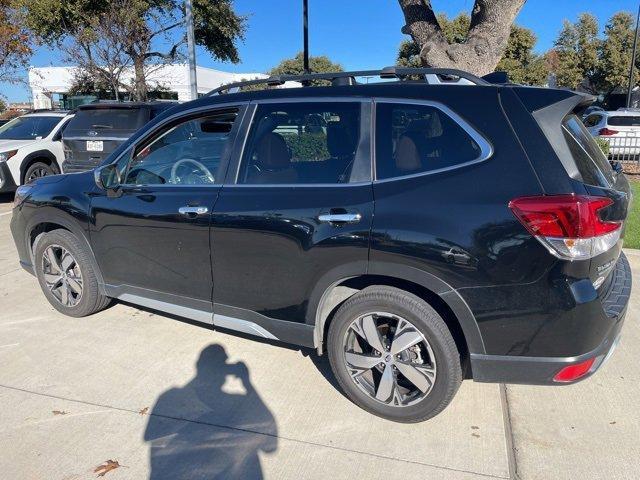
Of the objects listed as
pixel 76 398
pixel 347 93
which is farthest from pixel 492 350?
pixel 76 398

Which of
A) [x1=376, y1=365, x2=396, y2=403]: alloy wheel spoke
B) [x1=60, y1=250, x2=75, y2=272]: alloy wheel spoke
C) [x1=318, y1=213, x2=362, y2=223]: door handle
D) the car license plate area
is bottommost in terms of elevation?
[x1=376, y1=365, x2=396, y2=403]: alloy wheel spoke

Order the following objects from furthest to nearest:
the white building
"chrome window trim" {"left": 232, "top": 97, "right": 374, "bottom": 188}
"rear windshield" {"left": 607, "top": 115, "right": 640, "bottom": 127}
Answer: the white building → "rear windshield" {"left": 607, "top": 115, "right": 640, "bottom": 127} → "chrome window trim" {"left": 232, "top": 97, "right": 374, "bottom": 188}

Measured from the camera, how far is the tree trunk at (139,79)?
65.6 feet

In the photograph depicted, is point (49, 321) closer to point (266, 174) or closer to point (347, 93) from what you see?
point (266, 174)

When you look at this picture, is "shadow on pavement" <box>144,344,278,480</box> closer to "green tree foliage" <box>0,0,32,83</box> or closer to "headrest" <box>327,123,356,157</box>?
"headrest" <box>327,123,356,157</box>

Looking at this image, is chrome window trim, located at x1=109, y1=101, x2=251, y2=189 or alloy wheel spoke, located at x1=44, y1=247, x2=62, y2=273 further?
alloy wheel spoke, located at x1=44, y1=247, x2=62, y2=273

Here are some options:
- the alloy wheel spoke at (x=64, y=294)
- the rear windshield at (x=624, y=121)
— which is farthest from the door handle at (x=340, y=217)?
the rear windshield at (x=624, y=121)

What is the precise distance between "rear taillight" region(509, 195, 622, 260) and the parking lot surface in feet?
3.77

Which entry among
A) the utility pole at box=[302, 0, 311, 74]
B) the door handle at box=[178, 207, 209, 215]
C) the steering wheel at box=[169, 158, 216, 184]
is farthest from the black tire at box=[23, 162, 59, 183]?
the door handle at box=[178, 207, 209, 215]

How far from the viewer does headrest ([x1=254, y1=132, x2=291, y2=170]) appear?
3432 mm

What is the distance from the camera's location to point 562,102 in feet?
8.93

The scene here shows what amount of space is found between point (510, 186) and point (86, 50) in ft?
64.8

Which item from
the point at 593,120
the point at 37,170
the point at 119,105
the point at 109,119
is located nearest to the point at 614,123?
the point at 593,120

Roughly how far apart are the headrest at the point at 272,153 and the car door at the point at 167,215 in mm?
207
